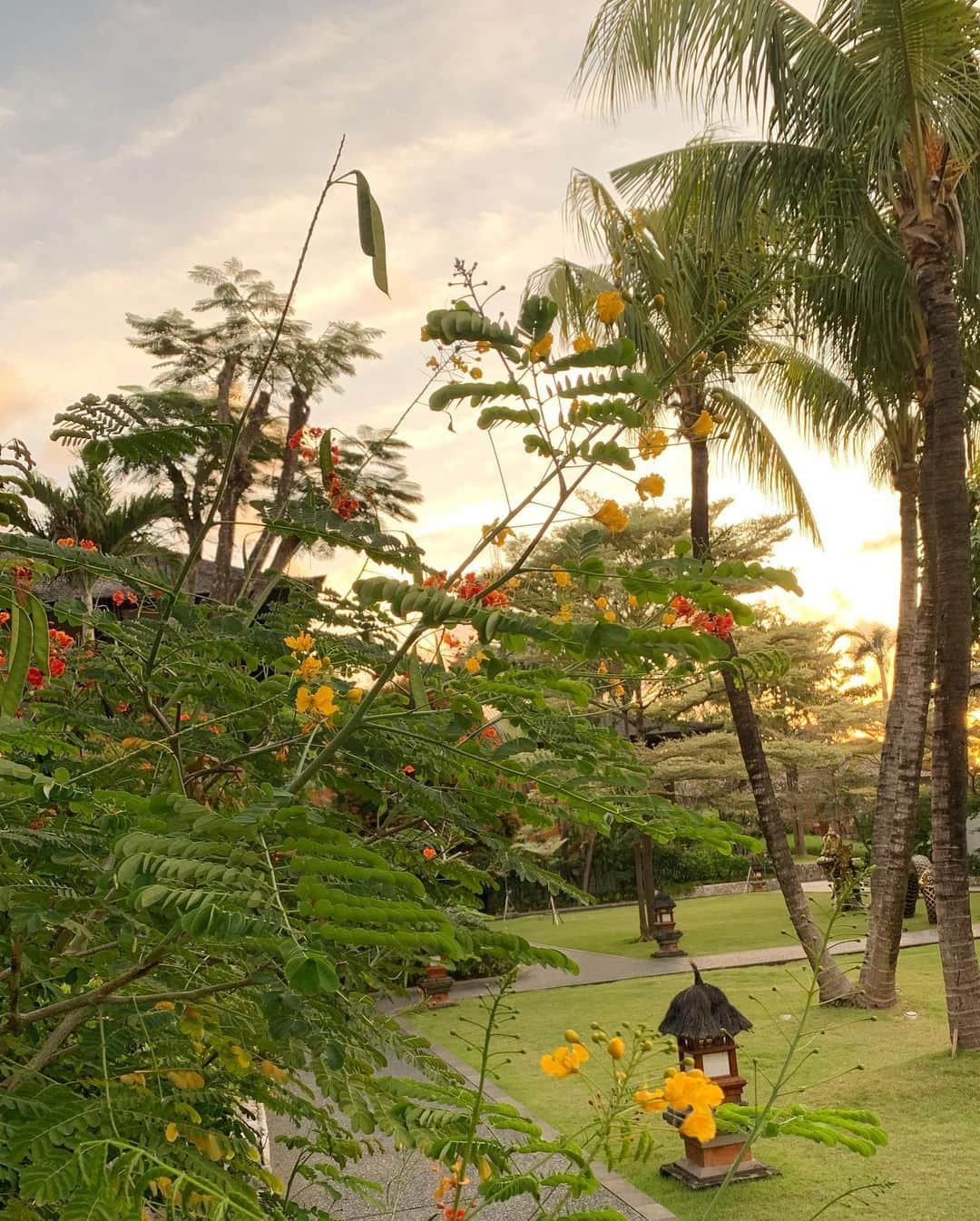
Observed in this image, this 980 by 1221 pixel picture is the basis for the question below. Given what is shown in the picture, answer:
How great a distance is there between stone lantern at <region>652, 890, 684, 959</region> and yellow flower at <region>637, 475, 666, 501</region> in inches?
502

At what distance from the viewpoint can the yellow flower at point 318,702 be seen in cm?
173

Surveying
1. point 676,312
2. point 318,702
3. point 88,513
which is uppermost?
point 676,312

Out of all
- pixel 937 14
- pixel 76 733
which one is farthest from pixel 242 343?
pixel 76 733

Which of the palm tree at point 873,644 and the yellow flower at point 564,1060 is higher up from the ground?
the palm tree at point 873,644

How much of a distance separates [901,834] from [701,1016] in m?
3.86

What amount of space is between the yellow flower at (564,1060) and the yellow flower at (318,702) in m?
0.65

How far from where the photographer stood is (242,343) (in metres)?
20.8

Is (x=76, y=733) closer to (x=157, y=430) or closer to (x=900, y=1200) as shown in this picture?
(x=157, y=430)

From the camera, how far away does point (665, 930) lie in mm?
13984

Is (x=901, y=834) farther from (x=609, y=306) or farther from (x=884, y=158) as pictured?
(x=609, y=306)

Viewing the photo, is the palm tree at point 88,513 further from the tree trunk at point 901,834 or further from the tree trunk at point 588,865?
the tree trunk at point 588,865

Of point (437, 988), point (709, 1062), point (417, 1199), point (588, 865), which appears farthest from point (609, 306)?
point (588, 865)

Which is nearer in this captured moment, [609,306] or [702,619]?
[609,306]

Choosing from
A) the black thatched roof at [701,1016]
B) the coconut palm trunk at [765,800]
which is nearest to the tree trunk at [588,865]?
the coconut palm trunk at [765,800]
